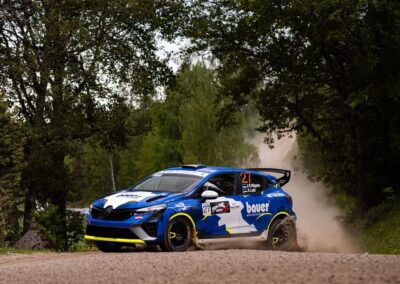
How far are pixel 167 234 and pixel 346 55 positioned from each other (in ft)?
46.3

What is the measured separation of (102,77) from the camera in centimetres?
3072

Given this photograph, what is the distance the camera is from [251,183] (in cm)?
1647

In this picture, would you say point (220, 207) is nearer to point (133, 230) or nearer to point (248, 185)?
point (248, 185)

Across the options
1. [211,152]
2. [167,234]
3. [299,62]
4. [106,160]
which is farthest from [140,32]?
[106,160]

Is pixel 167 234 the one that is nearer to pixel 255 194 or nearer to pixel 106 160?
pixel 255 194

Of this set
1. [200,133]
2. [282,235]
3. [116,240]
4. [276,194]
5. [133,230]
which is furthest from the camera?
[200,133]

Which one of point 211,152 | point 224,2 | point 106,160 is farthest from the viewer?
point 106,160

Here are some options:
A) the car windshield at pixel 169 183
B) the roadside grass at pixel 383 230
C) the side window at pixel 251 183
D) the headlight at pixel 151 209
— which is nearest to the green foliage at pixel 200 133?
the roadside grass at pixel 383 230

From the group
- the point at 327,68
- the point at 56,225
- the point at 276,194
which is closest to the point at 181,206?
the point at 276,194

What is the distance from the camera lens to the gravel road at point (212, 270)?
30.6ft

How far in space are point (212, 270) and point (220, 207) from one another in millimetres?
5263

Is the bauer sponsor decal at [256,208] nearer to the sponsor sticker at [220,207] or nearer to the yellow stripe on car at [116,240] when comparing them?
the sponsor sticker at [220,207]

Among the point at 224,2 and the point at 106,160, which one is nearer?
the point at 224,2

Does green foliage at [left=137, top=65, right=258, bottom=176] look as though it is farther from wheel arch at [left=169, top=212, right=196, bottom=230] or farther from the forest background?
wheel arch at [left=169, top=212, right=196, bottom=230]
